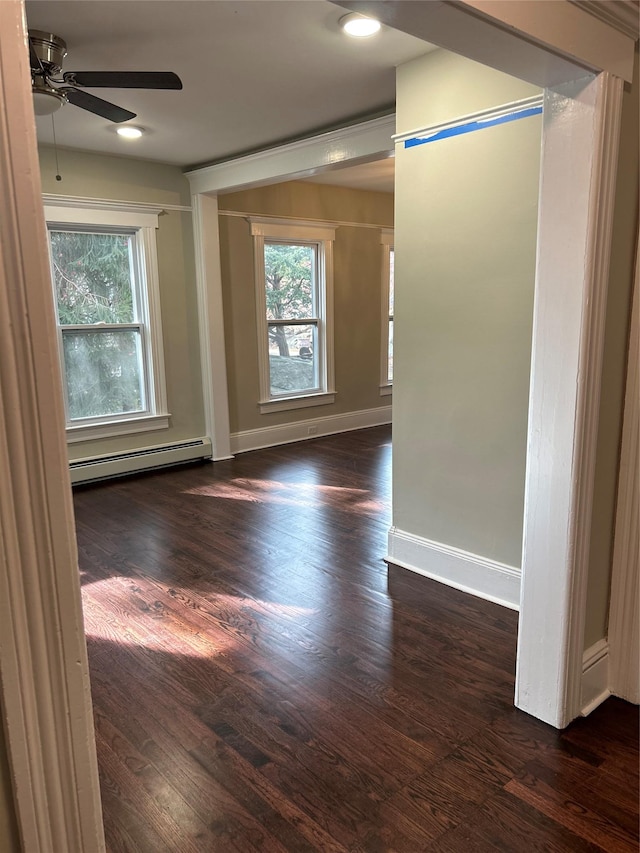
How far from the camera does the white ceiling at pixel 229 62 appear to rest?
2375mm

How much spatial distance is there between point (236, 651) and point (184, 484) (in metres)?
2.58

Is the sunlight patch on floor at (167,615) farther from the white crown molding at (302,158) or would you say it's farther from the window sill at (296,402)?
the window sill at (296,402)

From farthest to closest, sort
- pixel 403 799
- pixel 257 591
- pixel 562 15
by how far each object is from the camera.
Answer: pixel 257 591
pixel 403 799
pixel 562 15

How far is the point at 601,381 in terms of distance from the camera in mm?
1913

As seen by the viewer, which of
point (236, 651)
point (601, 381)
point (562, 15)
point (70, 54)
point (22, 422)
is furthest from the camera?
point (70, 54)

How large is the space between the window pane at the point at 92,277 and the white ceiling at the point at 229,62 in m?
0.85

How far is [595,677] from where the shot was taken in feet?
7.09

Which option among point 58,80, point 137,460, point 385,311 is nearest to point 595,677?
point 58,80

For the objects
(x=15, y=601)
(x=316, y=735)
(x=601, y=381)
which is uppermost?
(x=601, y=381)

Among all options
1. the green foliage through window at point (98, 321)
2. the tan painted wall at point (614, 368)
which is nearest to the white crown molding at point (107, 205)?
the green foliage through window at point (98, 321)

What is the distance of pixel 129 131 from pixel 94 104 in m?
1.19

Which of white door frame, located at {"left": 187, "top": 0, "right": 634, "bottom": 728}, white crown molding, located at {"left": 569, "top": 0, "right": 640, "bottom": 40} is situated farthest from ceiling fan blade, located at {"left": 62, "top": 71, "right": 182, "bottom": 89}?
white crown molding, located at {"left": 569, "top": 0, "right": 640, "bottom": 40}

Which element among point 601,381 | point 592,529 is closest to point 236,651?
point 592,529

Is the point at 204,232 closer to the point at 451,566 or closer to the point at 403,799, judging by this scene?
the point at 451,566
